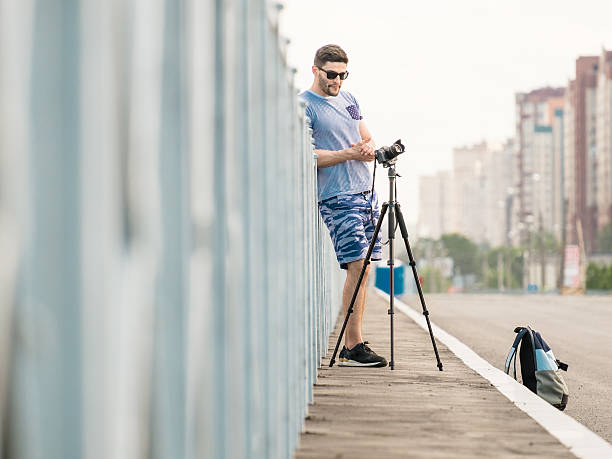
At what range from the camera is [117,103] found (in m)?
1.29

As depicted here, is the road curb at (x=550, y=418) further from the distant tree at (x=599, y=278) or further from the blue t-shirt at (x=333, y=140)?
the distant tree at (x=599, y=278)

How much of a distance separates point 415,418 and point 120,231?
3.99 meters

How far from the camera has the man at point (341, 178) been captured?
726 centimetres

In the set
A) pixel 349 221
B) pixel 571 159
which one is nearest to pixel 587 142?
pixel 571 159

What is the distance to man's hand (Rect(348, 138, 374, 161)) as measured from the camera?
708 cm

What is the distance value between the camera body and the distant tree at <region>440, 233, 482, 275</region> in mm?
163452

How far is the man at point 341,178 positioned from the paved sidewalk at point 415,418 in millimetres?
387

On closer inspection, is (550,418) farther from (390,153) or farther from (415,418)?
(390,153)

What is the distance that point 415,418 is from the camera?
5078 mm

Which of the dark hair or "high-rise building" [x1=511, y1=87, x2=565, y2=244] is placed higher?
"high-rise building" [x1=511, y1=87, x2=565, y2=244]

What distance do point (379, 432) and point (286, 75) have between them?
1.59 meters

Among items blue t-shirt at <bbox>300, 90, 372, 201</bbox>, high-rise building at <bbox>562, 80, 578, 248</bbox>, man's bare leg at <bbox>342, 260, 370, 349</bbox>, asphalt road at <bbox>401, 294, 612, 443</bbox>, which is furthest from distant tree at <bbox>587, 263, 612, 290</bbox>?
high-rise building at <bbox>562, 80, 578, 248</bbox>

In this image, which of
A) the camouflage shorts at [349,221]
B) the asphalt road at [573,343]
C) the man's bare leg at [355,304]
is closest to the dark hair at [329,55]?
the camouflage shorts at [349,221]

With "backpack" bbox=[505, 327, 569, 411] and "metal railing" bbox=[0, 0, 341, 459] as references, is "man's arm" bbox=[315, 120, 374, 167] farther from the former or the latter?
"metal railing" bbox=[0, 0, 341, 459]
